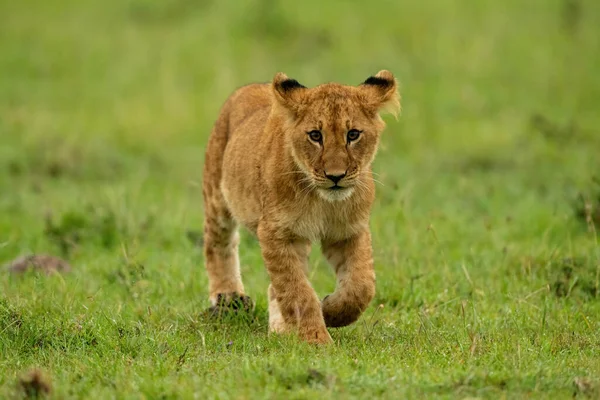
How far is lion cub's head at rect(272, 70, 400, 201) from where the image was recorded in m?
5.56

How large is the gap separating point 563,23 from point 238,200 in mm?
11610

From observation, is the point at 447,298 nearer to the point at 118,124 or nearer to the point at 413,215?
the point at 413,215

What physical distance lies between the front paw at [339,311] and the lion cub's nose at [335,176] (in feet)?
2.23

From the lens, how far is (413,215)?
9.54 m

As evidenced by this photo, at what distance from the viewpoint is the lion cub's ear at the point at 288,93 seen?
19.2 ft

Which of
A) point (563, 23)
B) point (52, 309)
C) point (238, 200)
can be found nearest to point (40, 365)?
point (52, 309)

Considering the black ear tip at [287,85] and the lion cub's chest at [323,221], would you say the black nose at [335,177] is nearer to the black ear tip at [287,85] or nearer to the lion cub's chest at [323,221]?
the lion cub's chest at [323,221]

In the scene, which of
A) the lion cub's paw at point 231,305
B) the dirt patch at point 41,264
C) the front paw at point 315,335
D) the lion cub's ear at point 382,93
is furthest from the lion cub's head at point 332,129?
the dirt patch at point 41,264

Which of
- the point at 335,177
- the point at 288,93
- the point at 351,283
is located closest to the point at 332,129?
the point at 335,177

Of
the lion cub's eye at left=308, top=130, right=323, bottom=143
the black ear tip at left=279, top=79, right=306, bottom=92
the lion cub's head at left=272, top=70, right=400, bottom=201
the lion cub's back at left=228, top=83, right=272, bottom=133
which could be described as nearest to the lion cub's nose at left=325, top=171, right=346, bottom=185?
the lion cub's head at left=272, top=70, right=400, bottom=201

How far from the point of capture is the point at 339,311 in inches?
228

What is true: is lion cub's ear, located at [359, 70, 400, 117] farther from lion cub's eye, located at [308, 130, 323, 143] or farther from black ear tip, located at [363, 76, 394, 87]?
lion cub's eye, located at [308, 130, 323, 143]

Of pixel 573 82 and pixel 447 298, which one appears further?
pixel 573 82

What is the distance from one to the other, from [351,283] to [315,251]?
9.46 ft
